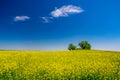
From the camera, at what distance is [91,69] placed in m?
16.2

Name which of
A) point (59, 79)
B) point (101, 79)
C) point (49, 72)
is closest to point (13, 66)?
point (49, 72)

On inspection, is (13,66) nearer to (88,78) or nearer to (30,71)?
(30,71)

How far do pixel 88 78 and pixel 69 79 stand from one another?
0.97 meters

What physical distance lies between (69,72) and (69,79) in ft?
2.86

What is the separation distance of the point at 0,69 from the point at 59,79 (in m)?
3.40

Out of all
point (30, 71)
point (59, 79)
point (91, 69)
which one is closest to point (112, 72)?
point (91, 69)

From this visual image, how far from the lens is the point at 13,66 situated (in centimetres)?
1623

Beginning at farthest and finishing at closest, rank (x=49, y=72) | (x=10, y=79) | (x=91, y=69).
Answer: (x=91, y=69) → (x=49, y=72) → (x=10, y=79)

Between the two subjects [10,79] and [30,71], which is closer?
[10,79]

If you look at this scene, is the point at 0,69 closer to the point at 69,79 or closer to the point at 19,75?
the point at 19,75

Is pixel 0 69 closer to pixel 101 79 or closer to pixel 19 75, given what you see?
pixel 19 75

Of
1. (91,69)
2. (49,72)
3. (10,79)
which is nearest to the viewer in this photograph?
(10,79)

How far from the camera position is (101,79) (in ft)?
46.5

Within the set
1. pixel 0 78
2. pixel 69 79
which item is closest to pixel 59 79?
pixel 69 79
